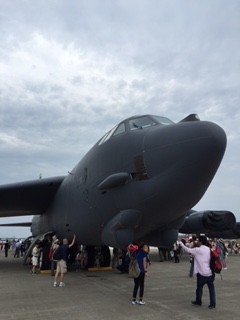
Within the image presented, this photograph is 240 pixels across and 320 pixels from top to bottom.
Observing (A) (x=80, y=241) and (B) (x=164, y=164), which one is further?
(A) (x=80, y=241)

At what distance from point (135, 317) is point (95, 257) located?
916cm

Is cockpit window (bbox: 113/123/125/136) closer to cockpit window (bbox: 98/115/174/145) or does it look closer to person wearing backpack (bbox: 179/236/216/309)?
cockpit window (bbox: 98/115/174/145)

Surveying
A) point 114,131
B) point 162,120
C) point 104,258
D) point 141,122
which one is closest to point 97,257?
point 104,258

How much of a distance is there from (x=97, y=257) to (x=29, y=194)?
4.21 metres

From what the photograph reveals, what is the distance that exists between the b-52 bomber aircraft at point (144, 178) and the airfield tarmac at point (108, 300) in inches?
54.4

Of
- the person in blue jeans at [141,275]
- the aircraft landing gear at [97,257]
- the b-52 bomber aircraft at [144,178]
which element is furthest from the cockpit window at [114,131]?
the aircraft landing gear at [97,257]

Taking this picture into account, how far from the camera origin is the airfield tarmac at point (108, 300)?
6547mm

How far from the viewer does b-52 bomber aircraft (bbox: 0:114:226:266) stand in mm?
7730

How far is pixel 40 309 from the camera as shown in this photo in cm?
714

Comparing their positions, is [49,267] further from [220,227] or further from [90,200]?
[220,227]

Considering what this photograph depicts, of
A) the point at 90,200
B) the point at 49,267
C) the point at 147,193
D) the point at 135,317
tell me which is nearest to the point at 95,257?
the point at 49,267

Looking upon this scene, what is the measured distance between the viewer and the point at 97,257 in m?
15.4

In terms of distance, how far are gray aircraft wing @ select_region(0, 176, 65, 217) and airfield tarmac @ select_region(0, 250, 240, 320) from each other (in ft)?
14.2

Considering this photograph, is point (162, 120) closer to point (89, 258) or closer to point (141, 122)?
point (141, 122)
